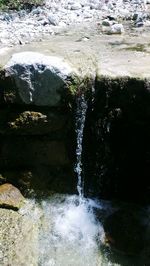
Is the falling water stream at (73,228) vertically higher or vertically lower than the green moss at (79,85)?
lower

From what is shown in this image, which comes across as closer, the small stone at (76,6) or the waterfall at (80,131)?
the waterfall at (80,131)

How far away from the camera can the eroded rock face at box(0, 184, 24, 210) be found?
6266mm

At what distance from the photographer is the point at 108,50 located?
7504 millimetres

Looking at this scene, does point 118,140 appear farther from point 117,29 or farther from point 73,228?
point 117,29

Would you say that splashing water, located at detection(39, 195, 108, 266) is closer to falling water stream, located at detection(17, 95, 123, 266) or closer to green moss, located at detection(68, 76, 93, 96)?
falling water stream, located at detection(17, 95, 123, 266)

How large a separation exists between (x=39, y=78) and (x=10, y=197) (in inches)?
66.2

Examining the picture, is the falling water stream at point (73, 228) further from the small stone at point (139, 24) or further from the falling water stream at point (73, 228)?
the small stone at point (139, 24)

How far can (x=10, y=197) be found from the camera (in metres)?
6.40

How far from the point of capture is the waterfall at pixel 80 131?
247 inches

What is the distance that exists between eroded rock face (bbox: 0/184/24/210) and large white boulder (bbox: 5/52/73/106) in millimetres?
1261

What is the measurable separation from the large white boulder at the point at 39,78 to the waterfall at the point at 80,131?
30 centimetres

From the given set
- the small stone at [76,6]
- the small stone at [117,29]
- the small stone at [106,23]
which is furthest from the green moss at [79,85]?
the small stone at [76,6]

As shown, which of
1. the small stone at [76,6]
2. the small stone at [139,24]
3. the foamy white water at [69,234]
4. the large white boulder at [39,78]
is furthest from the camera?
the small stone at [76,6]

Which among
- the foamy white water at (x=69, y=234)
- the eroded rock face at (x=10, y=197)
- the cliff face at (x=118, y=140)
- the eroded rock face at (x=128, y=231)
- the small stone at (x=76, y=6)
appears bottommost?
the foamy white water at (x=69, y=234)
